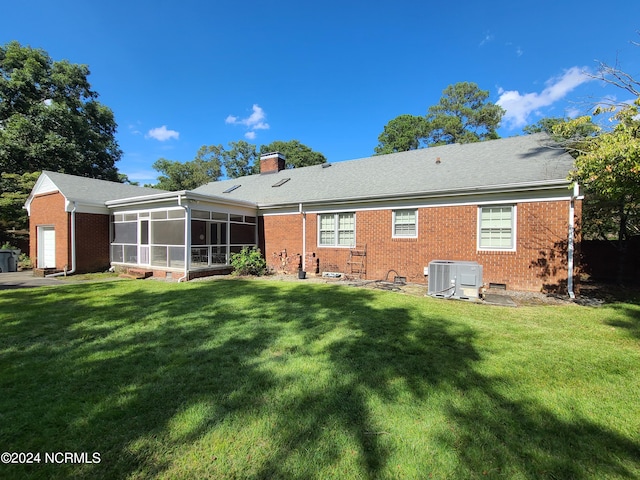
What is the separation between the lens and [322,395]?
3.03 metres

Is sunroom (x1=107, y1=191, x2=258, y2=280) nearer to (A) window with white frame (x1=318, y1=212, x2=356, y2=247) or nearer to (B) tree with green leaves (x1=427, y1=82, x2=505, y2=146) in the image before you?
(A) window with white frame (x1=318, y1=212, x2=356, y2=247)

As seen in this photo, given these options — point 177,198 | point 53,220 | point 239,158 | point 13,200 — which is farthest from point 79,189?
point 239,158

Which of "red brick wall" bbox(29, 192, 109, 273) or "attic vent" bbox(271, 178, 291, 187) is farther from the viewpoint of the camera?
"attic vent" bbox(271, 178, 291, 187)

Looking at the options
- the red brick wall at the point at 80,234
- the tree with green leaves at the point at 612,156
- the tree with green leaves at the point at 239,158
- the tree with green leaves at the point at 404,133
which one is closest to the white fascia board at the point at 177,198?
the red brick wall at the point at 80,234

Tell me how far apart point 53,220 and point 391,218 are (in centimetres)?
1497

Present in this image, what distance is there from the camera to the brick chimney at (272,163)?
61.0 feet

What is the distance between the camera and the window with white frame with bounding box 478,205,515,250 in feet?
29.0

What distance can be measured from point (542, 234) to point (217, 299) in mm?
9077

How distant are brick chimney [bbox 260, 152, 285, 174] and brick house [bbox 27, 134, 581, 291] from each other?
9.64 feet

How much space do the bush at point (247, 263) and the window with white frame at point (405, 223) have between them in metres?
5.66

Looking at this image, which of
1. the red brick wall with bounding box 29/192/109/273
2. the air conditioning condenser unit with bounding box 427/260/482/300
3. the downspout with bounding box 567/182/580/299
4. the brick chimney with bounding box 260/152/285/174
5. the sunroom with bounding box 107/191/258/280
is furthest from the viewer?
the brick chimney with bounding box 260/152/285/174

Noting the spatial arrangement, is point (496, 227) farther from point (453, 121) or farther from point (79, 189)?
point (453, 121)

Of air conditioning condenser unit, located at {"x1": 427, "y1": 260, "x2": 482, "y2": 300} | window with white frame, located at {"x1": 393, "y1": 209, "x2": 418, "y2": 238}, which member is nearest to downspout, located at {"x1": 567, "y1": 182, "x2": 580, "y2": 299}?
air conditioning condenser unit, located at {"x1": 427, "y1": 260, "x2": 482, "y2": 300}

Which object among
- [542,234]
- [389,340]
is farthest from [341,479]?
[542,234]
